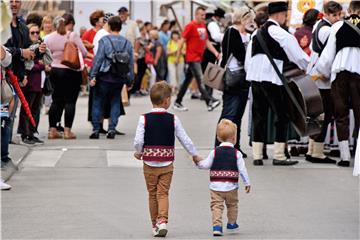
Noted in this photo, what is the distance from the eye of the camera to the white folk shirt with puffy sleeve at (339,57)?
12430 millimetres

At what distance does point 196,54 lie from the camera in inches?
856

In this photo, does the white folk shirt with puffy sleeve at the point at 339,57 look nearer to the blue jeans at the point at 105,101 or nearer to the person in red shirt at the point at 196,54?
the blue jeans at the point at 105,101

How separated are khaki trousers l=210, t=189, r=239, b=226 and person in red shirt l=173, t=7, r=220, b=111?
516 inches

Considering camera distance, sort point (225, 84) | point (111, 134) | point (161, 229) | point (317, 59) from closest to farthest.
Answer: point (161, 229) < point (317, 59) < point (225, 84) < point (111, 134)

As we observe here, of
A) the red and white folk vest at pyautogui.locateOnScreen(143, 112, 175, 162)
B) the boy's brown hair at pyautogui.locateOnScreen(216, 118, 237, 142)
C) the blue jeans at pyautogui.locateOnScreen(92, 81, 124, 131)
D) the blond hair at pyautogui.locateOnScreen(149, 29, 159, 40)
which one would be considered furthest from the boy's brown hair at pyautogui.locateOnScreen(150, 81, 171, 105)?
the blond hair at pyautogui.locateOnScreen(149, 29, 159, 40)

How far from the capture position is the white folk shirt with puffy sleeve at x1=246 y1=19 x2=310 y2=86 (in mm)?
12234

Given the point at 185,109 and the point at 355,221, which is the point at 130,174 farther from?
the point at 185,109

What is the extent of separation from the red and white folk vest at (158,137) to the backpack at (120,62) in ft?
23.3

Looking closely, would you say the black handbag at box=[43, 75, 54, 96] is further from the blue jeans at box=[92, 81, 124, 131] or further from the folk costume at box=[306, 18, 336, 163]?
the folk costume at box=[306, 18, 336, 163]

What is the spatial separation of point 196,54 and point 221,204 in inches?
529

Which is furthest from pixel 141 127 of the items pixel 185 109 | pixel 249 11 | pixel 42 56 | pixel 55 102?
pixel 185 109

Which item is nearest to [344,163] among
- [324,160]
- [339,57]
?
[324,160]

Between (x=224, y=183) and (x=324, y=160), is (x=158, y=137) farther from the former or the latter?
(x=324, y=160)

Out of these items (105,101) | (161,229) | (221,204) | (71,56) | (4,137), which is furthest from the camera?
(105,101)
